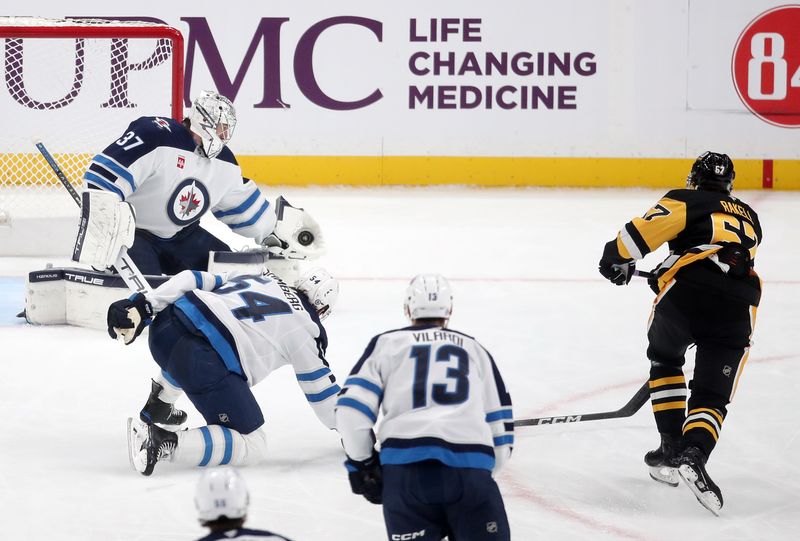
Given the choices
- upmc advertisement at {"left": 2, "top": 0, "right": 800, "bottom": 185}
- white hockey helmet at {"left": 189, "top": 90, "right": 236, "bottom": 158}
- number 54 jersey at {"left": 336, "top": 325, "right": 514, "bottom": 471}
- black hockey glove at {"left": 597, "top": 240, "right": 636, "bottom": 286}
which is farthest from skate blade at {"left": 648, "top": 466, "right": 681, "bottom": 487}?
upmc advertisement at {"left": 2, "top": 0, "right": 800, "bottom": 185}

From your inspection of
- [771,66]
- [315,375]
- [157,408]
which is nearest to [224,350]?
[315,375]

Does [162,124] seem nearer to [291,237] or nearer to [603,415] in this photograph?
[291,237]

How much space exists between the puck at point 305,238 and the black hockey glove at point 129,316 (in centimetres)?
250

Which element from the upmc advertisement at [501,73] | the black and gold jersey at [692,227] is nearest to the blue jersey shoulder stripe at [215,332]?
the black and gold jersey at [692,227]

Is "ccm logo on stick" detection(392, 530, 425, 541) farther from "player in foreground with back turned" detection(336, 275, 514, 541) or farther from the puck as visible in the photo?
the puck

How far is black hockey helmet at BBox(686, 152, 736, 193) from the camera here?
11.3ft

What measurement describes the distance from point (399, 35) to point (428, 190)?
118 cm

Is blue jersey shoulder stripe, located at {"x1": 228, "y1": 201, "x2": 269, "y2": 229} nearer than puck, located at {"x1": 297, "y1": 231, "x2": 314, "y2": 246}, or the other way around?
blue jersey shoulder stripe, located at {"x1": 228, "y1": 201, "x2": 269, "y2": 229}

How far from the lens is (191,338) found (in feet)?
11.3

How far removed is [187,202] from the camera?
16.9 ft

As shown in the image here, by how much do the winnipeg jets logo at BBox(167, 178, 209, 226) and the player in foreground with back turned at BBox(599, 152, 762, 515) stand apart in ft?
6.97

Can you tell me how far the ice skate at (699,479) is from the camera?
10.5 feet

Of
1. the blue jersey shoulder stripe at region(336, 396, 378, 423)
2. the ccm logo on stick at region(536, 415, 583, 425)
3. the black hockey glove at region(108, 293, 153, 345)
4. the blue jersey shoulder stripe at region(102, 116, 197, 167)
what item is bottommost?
the ccm logo on stick at region(536, 415, 583, 425)

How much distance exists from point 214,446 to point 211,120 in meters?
1.82
